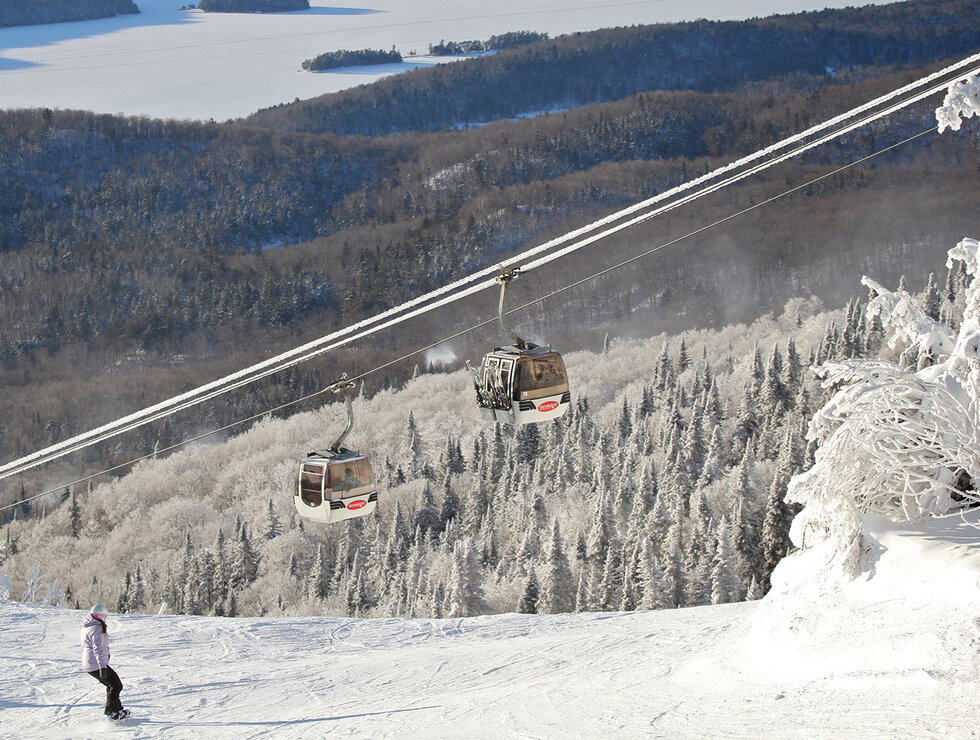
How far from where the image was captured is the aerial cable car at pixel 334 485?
50.9ft

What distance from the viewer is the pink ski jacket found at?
45.7 ft

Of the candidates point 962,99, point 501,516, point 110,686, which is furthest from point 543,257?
point 501,516

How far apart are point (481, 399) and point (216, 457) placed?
162392mm

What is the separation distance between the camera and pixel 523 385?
1512 centimetres

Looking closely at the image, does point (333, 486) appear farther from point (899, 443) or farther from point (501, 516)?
point (501, 516)

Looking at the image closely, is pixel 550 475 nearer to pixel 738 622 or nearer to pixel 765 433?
pixel 765 433

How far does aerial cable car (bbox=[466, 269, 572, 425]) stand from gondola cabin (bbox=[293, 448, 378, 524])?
2022mm

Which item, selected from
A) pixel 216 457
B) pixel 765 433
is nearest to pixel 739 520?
pixel 765 433

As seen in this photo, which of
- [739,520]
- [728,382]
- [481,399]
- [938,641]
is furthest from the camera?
[728,382]

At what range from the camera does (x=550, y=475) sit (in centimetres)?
10256

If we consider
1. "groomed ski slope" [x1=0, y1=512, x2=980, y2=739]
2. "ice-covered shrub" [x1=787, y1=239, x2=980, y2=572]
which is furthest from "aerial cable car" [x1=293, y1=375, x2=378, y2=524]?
"ice-covered shrub" [x1=787, y1=239, x2=980, y2=572]

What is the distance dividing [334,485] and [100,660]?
3.77m

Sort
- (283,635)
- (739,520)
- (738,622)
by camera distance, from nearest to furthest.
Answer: (738,622) → (283,635) → (739,520)

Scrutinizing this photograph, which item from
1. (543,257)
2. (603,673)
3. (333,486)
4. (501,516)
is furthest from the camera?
(501,516)
